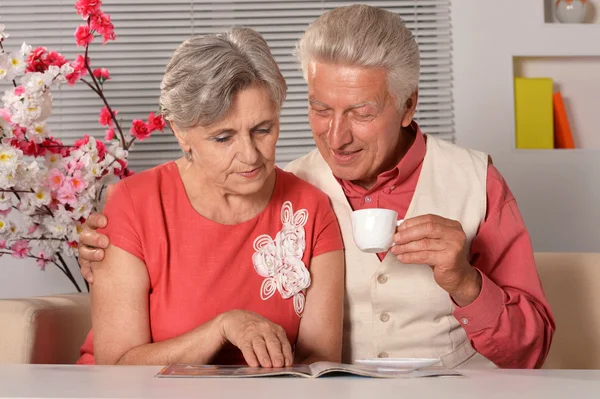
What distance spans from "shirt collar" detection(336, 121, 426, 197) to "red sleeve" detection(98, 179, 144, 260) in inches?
21.4

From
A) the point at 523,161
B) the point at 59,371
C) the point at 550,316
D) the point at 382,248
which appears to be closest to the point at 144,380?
the point at 59,371

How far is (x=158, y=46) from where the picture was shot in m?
3.48

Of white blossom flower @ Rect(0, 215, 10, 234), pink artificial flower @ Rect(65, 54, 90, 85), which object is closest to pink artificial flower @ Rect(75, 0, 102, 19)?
pink artificial flower @ Rect(65, 54, 90, 85)

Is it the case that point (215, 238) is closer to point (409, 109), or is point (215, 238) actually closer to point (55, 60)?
point (409, 109)

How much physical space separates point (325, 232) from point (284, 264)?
13 cm

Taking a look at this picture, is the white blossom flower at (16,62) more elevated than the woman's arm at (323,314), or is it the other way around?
the white blossom flower at (16,62)

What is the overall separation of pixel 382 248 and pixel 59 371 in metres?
0.63

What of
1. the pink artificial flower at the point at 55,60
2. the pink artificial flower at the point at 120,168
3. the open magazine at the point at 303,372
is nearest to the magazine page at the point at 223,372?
the open magazine at the point at 303,372

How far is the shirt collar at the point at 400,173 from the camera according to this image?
196 cm

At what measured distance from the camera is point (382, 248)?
1558mm

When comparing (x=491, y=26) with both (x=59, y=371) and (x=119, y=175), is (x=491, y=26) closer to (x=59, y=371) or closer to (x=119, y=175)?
(x=119, y=175)

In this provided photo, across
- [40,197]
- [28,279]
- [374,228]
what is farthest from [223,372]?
[28,279]

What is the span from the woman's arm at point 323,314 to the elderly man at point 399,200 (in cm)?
12

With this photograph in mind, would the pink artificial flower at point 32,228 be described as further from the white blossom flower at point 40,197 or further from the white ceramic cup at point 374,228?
the white ceramic cup at point 374,228
